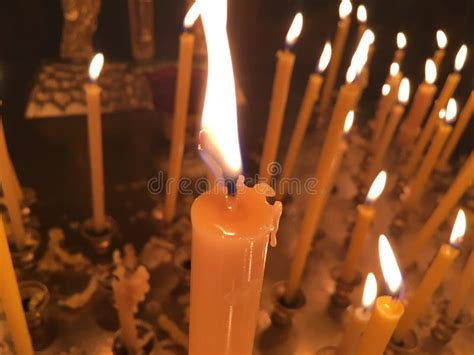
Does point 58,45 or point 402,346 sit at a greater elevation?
point 58,45


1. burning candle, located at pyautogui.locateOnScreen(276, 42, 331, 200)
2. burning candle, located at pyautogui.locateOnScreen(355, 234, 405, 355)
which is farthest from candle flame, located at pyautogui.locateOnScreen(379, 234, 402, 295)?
burning candle, located at pyautogui.locateOnScreen(276, 42, 331, 200)

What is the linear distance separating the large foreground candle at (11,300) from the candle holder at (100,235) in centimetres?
23

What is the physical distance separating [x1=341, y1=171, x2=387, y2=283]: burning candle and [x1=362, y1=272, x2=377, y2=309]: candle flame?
17 centimetres

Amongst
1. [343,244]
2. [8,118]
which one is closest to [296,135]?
[343,244]

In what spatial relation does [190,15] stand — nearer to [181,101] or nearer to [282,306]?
[181,101]

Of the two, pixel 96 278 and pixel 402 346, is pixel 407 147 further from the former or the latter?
pixel 96 278

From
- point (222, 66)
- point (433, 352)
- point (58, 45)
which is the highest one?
point (222, 66)

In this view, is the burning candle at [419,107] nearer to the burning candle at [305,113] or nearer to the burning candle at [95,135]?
the burning candle at [305,113]

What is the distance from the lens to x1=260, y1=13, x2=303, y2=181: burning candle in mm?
712

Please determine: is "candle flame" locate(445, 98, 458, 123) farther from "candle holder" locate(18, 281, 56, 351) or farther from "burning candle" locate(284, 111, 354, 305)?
"candle holder" locate(18, 281, 56, 351)

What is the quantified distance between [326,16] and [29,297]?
2.75 feet

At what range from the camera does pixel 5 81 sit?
98 cm

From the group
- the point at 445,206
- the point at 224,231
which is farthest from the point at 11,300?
the point at 445,206

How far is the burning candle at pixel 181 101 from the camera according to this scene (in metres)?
0.69
